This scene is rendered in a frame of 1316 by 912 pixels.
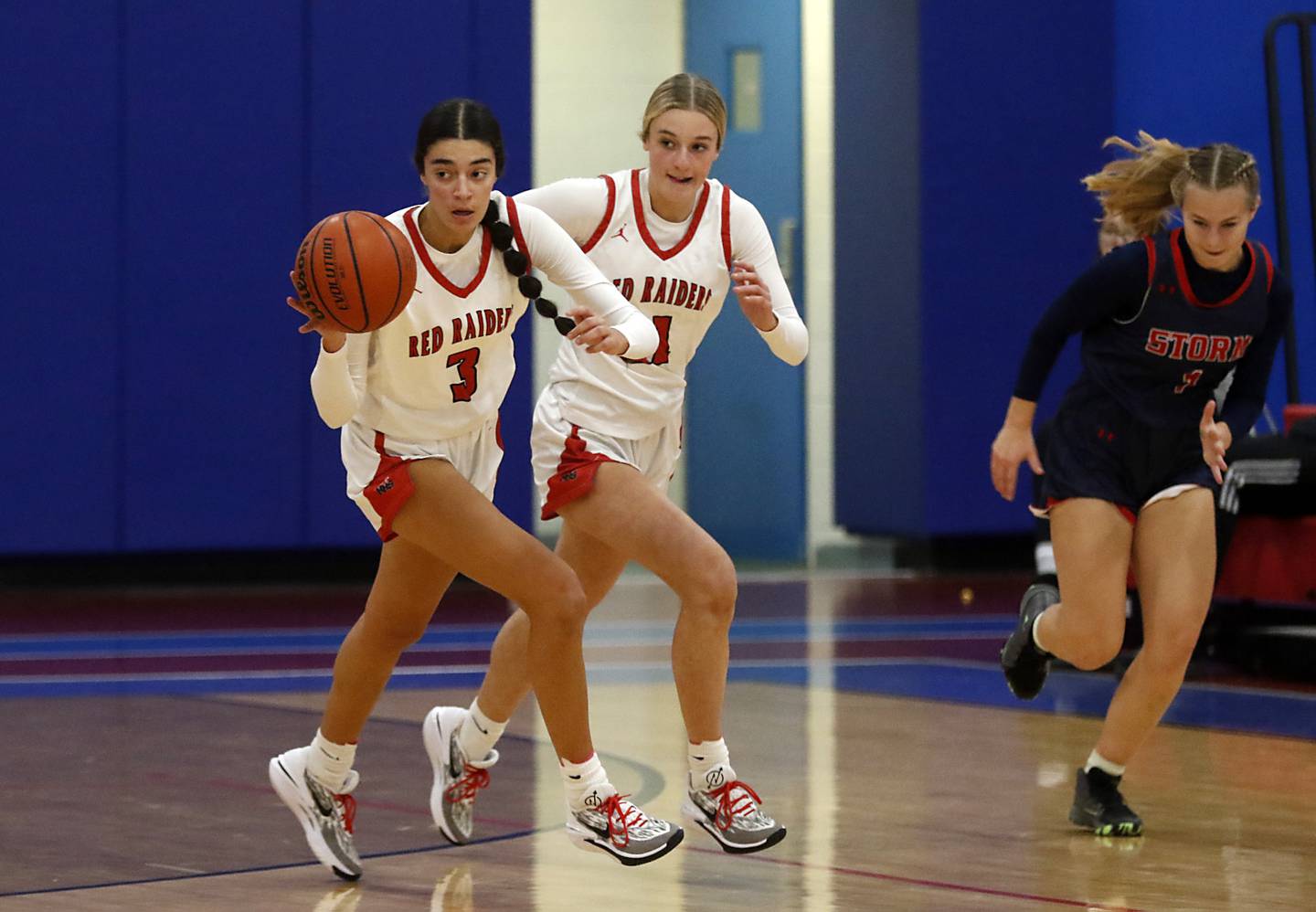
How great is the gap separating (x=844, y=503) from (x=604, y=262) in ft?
27.0

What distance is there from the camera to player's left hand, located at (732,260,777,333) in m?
4.54

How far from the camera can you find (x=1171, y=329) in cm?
484

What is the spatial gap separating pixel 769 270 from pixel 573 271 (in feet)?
1.89

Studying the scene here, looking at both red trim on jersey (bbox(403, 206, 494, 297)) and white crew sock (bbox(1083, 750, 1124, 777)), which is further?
white crew sock (bbox(1083, 750, 1124, 777))

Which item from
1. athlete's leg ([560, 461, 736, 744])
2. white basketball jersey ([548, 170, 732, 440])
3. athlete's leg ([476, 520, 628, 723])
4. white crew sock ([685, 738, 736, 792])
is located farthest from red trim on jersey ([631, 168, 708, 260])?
white crew sock ([685, 738, 736, 792])

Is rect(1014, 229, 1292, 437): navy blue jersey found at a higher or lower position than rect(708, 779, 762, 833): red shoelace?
higher

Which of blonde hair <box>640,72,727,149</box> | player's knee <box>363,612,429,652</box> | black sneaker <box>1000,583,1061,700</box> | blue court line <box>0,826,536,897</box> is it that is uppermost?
blonde hair <box>640,72,727,149</box>

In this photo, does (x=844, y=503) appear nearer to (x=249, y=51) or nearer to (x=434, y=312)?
(x=249, y=51)

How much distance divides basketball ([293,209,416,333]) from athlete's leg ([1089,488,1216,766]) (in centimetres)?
191

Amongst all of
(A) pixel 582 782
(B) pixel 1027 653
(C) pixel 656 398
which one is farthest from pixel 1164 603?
(A) pixel 582 782

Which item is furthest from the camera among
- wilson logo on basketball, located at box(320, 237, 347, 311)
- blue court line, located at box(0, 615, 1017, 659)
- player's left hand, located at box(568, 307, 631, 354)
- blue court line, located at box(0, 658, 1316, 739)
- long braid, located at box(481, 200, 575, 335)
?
blue court line, located at box(0, 615, 1017, 659)

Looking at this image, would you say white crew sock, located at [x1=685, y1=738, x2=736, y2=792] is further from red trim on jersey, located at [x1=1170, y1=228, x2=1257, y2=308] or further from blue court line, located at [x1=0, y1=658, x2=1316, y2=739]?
blue court line, located at [x1=0, y1=658, x2=1316, y2=739]

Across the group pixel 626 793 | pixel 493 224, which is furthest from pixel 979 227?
pixel 493 224

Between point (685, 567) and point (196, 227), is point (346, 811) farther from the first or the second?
point (196, 227)
